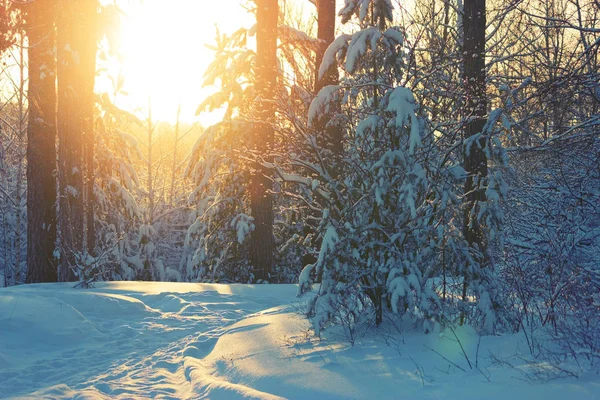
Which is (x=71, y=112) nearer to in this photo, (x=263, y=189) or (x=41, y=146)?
(x=41, y=146)

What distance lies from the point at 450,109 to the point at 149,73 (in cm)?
1754

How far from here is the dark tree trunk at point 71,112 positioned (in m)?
10.6

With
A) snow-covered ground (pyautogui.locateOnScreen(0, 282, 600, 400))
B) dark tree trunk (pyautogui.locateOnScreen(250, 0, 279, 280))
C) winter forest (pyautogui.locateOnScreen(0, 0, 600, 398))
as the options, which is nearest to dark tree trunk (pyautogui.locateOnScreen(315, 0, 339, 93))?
winter forest (pyautogui.locateOnScreen(0, 0, 600, 398))

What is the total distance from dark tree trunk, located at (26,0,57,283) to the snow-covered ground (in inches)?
118

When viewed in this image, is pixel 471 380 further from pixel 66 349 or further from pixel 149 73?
pixel 149 73

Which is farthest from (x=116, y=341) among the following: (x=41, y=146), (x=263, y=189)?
(x=263, y=189)

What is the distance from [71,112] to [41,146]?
1138 mm

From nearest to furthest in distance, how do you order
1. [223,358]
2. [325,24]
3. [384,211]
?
[223,358]
[384,211]
[325,24]

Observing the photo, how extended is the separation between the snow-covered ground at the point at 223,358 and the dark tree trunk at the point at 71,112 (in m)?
2.65

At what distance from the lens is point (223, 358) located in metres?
5.42

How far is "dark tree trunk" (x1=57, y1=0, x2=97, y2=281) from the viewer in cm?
1057

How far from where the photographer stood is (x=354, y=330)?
5750 mm

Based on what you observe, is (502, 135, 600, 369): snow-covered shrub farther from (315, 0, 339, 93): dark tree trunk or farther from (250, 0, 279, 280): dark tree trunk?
(250, 0, 279, 280): dark tree trunk

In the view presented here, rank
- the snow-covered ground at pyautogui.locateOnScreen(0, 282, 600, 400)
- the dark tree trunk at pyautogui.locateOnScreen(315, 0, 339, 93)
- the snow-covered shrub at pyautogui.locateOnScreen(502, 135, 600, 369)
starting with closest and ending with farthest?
the snow-covered ground at pyautogui.locateOnScreen(0, 282, 600, 400) < the snow-covered shrub at pyautogui.locateOnScreen(502, 135, 600, 369) < the dark tree trunk at pyautogui.locateOnScreen(315, 0, 339, 93)
